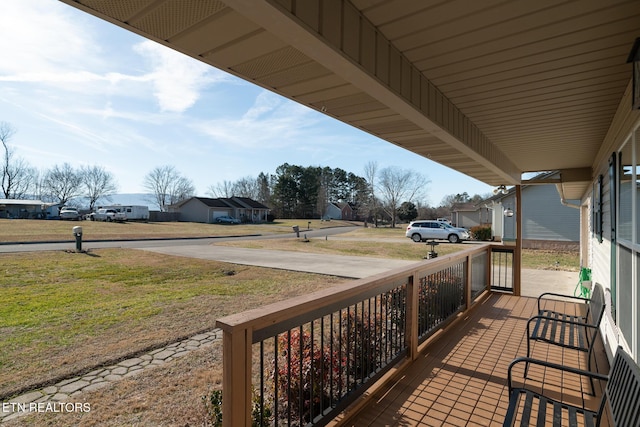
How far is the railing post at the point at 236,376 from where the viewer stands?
142cm

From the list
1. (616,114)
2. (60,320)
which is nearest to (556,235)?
(616,114)

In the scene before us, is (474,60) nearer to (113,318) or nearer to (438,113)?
(438,113)

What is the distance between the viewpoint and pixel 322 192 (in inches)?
2019

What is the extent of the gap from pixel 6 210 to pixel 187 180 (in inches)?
881

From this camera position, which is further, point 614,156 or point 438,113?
point 614,156

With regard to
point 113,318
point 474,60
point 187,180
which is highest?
point 187,180

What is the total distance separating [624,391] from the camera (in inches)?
60.1

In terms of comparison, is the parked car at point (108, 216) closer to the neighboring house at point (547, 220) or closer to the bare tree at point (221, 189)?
the bare tree at point (221, 189)

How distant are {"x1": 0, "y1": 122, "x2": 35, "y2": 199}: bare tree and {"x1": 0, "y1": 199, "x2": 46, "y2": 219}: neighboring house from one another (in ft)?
15.3

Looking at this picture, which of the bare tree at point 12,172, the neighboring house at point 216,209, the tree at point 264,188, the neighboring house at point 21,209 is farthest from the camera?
the tree at point 264,188

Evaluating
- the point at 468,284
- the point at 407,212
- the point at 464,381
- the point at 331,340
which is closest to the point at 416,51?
the point at 331,340

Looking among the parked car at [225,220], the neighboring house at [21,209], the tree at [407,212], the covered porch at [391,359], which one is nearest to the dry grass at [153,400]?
the covered porch at [391,359]

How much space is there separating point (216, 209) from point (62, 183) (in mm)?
21000

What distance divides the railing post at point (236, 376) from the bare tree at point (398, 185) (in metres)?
→ 37.8
